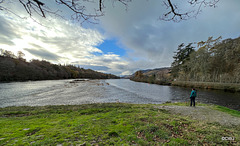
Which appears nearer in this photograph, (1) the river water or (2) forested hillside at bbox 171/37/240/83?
(1) the river water

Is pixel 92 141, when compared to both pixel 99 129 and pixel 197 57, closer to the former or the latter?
pixel 99 129

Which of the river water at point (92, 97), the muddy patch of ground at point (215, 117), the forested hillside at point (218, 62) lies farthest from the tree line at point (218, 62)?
the muddy patch of ground at point (215, 117)

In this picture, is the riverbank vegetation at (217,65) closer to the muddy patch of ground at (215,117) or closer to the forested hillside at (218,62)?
the forested hillside at (218,62)

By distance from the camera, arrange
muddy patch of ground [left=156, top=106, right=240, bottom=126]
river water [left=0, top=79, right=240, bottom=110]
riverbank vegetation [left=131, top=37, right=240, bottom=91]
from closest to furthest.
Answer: muddy patch of ground [left=156, top=106, right=240, bottom=126] → river water [left=0, top=79, right=240, bottom=110] → riverbank vegetation [left=131, top=37, right=240, bottom=91]

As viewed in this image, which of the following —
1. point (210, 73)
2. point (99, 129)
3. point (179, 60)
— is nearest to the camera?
point (99, 129)

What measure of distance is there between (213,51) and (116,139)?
178 ft

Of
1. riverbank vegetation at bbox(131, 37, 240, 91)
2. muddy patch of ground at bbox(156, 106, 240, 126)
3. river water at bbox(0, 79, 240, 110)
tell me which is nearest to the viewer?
muddy patch of ground at bbox(156, 106, 240, 126)

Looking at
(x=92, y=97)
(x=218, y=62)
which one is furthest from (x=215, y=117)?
(x=218, y=62)

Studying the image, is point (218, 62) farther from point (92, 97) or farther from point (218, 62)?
point (92, 97)

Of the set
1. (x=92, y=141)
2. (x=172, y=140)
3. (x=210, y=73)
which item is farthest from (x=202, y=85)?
(x=92, y=141)

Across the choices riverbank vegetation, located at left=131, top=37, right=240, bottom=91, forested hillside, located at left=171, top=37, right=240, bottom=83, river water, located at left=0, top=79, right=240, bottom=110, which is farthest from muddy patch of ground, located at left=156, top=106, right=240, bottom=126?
forested hillside, located at left=171, top=37, right=240, bottom=83

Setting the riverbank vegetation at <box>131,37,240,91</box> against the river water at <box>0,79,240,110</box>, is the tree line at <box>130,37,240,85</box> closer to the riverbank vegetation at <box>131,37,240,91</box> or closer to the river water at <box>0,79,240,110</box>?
the riverbank vegetation at <box>131,37,240,91</box>

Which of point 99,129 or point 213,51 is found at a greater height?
point 213,51

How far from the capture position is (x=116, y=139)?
392 cm
